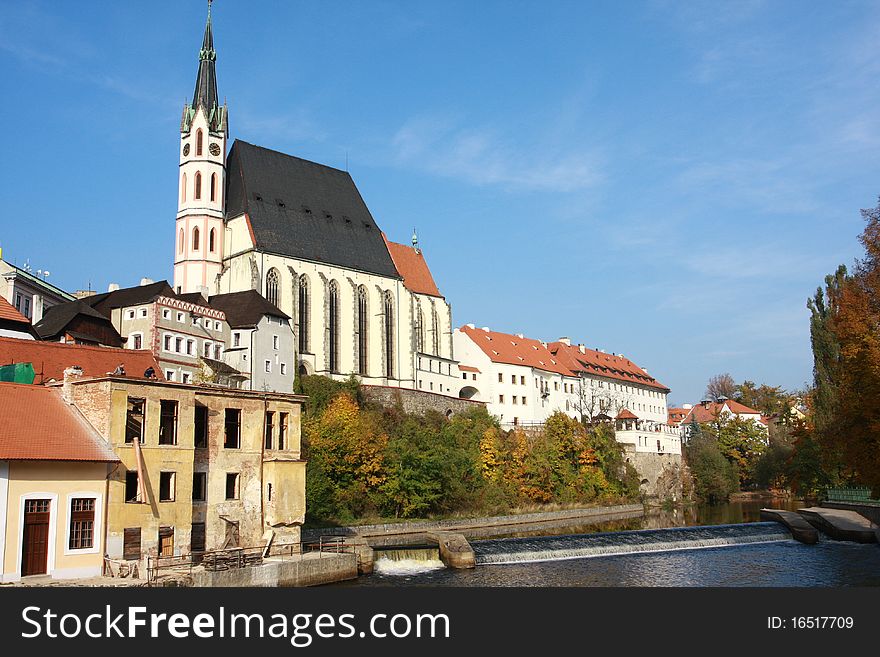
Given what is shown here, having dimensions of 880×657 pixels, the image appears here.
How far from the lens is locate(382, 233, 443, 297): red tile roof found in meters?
97.8

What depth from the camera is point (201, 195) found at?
266 feet

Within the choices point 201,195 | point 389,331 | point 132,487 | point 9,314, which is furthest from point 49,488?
point 389,331

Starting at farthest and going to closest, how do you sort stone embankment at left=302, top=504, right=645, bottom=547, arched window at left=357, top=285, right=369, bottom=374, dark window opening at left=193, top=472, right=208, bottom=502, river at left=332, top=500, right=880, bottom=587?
arched window at left=357, top=285, right=369, bottom=374, stone embankment at left=302, top=504, right=645, bottom=547, river at left=332, top=500, right=880, bottom=587, dark window opening at left=193, top=472, right=208, bottom=502

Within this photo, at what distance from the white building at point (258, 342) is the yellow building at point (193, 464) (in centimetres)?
3031

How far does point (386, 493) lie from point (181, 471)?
28.1m

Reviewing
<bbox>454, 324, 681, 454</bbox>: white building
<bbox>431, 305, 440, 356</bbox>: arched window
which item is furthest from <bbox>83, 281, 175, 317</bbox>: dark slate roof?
<bbox>454, 324, 681, 454</bbox>: white building

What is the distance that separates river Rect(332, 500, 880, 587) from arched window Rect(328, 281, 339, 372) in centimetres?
4222

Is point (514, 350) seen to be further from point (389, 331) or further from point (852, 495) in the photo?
point (852, 495)

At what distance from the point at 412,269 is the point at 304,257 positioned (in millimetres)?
18728

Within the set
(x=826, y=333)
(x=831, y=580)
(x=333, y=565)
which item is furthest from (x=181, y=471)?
(x=826, y=333)

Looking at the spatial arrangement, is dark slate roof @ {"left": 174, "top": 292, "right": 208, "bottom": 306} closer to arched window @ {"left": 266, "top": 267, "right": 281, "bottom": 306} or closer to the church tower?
the church tower

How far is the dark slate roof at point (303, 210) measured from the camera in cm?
8306

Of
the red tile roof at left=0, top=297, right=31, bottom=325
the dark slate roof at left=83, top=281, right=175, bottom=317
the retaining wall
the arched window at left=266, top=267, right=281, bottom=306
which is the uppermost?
the arched window at left=266, top=267, right=281, bottom=306

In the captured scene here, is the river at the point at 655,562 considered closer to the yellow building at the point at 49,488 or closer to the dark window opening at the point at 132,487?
the dark window opening at the point at 132,487
